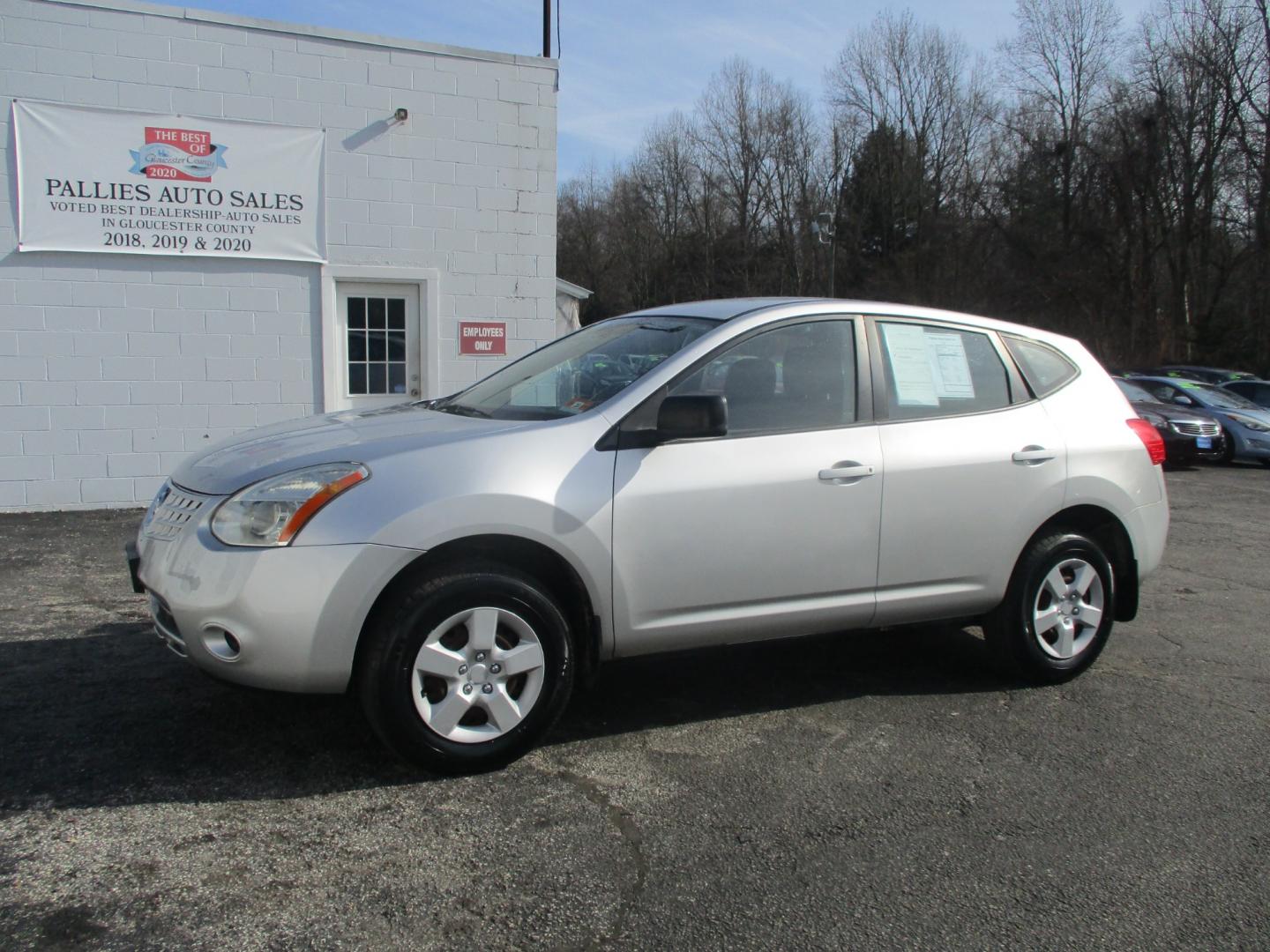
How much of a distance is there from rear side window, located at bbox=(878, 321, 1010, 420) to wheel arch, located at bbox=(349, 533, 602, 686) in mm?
1599

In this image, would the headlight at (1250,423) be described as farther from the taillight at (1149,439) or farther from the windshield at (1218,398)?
the taillight at (1149,439)

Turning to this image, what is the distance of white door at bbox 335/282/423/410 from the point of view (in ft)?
33.0

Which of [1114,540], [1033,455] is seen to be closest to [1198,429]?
[1114,540]

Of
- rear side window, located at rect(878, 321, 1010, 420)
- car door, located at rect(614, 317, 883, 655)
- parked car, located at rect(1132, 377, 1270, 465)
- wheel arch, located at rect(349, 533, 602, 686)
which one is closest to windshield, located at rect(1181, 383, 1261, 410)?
parked car, located at rect(1132, 377, 1270, 465)

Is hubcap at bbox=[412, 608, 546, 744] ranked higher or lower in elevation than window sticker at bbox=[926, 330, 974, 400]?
lower

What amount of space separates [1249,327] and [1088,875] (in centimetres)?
3538

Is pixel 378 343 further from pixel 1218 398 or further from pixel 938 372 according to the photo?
pixel 1218 398

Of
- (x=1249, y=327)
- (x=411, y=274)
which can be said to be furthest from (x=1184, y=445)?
(x=1249, y=327)

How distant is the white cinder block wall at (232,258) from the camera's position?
9039 mm

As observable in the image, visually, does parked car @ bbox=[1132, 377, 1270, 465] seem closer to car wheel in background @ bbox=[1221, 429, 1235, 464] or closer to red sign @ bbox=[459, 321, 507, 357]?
car wheel in background @ bbox=[1221, 429, 1235, 464]

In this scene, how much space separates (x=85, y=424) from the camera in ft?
30.3

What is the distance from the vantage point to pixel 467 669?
11.5ft

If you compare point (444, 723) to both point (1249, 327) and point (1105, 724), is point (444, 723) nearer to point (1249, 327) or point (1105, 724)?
point (1105, 724)

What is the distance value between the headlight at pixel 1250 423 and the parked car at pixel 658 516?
1364cm
